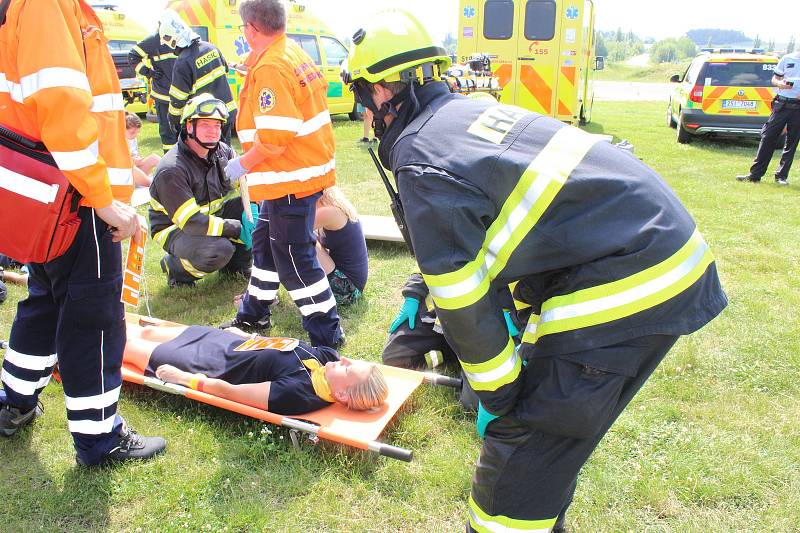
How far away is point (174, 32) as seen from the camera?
7430mm

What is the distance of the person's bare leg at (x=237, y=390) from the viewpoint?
3.21 m

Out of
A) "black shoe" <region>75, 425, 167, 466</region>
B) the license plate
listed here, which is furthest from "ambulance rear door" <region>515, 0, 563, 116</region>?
"black shoe" <region>75, 425, 167, 466</region>

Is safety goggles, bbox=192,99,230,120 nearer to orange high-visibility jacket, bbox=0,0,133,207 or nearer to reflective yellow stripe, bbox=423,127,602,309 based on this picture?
orange high-visibility jacket, bbox=0,0,133,207

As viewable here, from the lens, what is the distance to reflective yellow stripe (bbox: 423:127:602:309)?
5.22ft

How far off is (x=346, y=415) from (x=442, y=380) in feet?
2.06

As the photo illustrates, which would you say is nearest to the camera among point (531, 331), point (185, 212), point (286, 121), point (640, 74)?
point (531, 331)

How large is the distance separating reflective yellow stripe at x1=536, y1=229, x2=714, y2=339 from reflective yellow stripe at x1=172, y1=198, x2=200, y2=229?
3731 mm

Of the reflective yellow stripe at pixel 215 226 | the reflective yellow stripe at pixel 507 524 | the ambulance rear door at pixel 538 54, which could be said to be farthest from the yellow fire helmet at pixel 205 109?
the ambulance rear door at pixel 538 54

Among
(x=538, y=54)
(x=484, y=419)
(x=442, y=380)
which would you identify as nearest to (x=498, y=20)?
(x=538, y=54)

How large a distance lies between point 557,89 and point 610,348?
11.9 meters

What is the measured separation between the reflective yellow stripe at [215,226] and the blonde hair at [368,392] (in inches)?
88.8

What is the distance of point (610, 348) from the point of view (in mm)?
1684

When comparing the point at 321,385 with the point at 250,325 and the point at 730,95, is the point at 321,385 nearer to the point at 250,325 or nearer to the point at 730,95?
the point at 250,325

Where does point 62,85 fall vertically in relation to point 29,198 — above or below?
above
